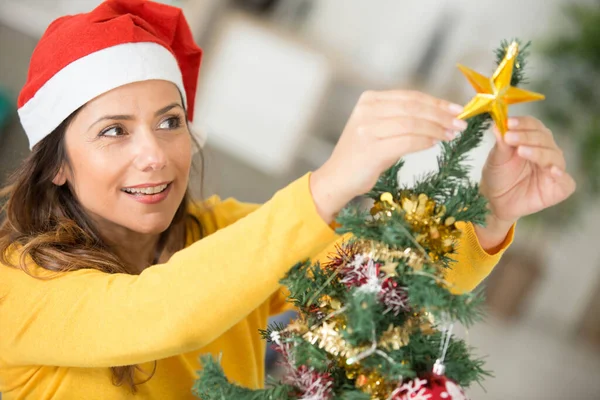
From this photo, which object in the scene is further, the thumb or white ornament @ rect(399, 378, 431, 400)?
the thumb

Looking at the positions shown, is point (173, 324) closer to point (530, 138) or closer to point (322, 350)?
point (322, 350)

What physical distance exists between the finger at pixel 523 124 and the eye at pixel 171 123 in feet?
1.78

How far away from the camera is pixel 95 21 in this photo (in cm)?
99

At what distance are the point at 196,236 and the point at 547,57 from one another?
121 inches

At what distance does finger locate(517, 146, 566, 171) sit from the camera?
26.7 inches

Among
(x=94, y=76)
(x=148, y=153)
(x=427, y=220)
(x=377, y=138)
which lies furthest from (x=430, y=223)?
(x=94, y=76)

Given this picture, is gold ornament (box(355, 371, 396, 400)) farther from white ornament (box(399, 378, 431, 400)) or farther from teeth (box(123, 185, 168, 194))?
teeth (box(123, 185, 168, 194))

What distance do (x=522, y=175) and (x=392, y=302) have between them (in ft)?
0.82

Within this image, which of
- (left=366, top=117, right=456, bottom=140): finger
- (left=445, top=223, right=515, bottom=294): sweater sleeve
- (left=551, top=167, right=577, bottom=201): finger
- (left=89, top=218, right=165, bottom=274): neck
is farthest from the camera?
(left=89, top=218, right=165, bottom=274): neck

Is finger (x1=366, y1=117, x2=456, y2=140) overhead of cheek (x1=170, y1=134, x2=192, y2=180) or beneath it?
overhead

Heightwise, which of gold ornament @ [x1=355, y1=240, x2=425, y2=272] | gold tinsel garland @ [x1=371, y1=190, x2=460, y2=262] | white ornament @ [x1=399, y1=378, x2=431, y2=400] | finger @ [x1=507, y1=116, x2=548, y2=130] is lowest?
white ornament @ [x1=399, y1=378, x2=431, y2=400]

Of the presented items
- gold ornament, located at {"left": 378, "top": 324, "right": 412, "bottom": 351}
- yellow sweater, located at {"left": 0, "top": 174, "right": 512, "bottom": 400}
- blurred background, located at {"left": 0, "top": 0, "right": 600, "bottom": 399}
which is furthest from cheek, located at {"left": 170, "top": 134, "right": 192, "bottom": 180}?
blurred background, located at {"left": 0, "top": 0, "right": 600, "bottom": 399}

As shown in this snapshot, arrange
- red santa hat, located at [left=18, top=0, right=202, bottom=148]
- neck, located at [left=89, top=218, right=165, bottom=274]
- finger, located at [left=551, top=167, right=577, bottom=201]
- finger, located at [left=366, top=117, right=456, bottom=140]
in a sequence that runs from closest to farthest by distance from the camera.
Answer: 1. finger, located at [left=366, top=117, right=456, bottom=140]
2. finger, located at [left=551, top=167, right=577, bottom=201]
3. red santa hat, located at [left=18, top=0, right=202, bottom=148]
4. neck, located at [left=89, top=218, right=165, bottom=274]

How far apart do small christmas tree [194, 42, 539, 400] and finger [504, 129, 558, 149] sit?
31mm
